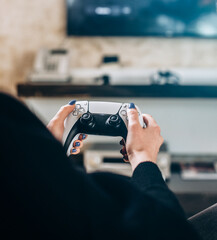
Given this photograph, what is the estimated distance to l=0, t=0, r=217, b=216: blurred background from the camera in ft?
5.85

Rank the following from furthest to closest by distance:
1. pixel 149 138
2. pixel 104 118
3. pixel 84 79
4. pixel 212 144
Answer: pixel 84 79, pixel 212 144, pixel 104 118, pixel 149 138

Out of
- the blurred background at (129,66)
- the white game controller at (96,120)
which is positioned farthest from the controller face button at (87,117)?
the blurred background at (129,66)

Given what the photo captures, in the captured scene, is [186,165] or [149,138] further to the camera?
[186,165]

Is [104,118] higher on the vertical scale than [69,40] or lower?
lower

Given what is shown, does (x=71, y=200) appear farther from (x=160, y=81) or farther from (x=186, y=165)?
(x=186, y=165)

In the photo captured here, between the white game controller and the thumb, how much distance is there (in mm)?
26

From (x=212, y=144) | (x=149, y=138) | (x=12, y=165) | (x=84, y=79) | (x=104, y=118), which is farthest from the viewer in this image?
(x=84, y=79)

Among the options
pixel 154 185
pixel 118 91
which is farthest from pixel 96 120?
pixel 118 91

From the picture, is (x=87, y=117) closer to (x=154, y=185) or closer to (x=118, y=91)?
(x=154, y=185)

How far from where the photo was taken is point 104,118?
0.70 meters

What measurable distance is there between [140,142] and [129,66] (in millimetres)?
1804

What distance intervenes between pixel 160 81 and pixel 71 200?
168 centimetres

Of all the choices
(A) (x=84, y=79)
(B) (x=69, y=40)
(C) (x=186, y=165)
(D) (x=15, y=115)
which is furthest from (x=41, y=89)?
(D) (x=15, y=115)

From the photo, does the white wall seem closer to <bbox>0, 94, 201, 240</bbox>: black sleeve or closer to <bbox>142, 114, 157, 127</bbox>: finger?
<bbox>142, 114, 157, 127</bbox>: finger
